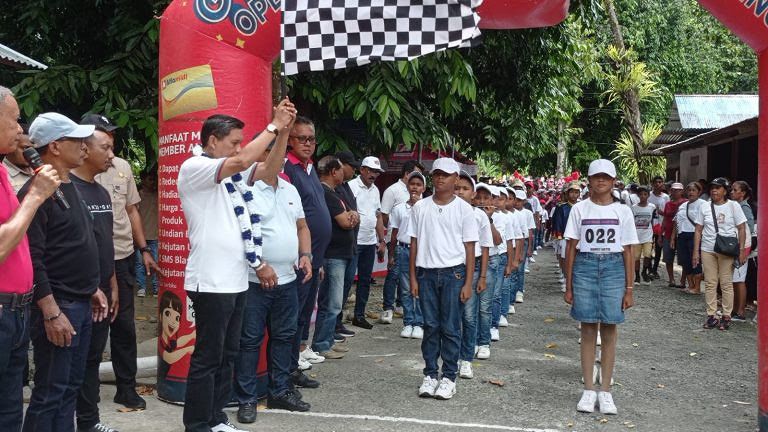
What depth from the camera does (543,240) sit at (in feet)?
98.9

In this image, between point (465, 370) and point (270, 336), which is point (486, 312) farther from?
point (270, 336)

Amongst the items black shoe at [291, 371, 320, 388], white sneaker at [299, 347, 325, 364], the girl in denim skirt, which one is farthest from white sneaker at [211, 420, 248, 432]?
the girl in denim skirt

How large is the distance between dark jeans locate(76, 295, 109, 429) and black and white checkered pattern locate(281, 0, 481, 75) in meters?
2.32

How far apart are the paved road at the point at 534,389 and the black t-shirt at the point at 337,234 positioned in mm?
1090

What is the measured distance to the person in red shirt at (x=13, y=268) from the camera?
3.27 metres

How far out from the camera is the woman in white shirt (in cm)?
1067

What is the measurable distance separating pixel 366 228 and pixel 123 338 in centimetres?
428

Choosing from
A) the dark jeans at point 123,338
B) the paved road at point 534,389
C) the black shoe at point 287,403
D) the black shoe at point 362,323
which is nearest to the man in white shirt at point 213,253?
the paved road at point 534,389

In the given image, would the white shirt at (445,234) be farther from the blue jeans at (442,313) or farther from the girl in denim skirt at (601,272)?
the girl in denim skirt at (601,272)

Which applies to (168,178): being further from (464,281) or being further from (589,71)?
(589,71)

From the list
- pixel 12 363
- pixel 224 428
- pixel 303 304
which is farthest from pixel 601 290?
pixel 12 363

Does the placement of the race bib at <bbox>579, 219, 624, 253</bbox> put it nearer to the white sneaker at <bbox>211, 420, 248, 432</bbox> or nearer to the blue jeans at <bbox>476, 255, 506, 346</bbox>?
the blue jeans at <bbox>476, 255, 506, 346</bbox>

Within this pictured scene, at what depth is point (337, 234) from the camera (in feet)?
26.2

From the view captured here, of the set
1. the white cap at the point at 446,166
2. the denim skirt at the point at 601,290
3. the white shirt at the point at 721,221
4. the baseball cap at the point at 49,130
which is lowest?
the denim skirt at the point at 601,290
